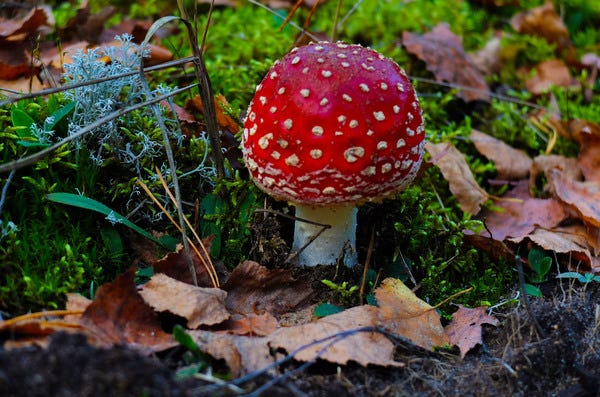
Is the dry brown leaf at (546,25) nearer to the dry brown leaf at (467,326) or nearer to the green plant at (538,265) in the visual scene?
the green plant at (538,265)

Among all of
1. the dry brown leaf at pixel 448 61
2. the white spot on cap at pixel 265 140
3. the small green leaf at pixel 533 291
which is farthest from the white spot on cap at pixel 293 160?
the dry brown leaf at pixel 448 61

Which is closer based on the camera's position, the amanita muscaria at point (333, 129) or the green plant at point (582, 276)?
the amanita muscaria at point (333, 129)

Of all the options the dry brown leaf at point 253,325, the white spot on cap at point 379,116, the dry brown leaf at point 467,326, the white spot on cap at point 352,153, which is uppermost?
the white spot on cap at point 379,116

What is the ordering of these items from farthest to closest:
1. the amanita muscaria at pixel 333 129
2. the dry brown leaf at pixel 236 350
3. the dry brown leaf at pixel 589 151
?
1. the dry brown leaf at pixel 589 151
2. the amanita muscaria at pixel 333 129
3. the dry brown leaf at pixel 236 350

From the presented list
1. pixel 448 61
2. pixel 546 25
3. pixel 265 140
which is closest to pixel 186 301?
pixel 265 140

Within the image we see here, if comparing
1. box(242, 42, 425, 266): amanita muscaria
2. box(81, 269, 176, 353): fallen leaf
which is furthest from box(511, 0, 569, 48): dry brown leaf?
box(81, 269, 176, 353): fallen leaf

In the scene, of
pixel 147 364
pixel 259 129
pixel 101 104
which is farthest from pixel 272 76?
pixel 147 364

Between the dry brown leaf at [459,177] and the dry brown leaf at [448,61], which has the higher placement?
the dry brown leaf at [448,61]

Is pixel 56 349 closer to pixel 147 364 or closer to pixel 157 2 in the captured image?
pixel 147 364
